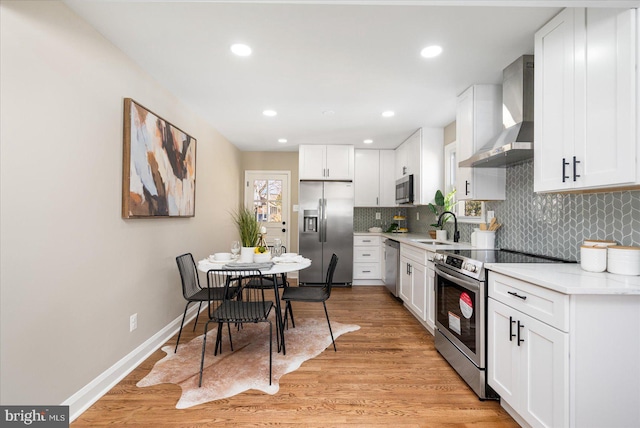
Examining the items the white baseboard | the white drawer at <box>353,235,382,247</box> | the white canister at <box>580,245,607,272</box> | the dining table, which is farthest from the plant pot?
the white drawer at <box>353,235,382,247</box>

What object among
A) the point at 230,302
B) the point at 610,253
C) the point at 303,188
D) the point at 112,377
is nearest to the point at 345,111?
the point at 303,188

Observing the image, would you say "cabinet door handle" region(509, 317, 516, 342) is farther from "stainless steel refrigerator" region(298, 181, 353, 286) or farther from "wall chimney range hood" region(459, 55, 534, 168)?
"stainless steel refrigerator" region(298, 181, 353, 286)

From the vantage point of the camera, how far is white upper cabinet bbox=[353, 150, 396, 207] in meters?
5.47

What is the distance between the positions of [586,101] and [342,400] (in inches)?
91.3

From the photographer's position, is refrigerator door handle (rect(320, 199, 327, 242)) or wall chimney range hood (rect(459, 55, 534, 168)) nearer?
wall chimney range hood (rect(459, 55, 534, 168))

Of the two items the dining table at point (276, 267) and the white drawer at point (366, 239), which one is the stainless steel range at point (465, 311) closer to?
the dining table at point (276, 267)

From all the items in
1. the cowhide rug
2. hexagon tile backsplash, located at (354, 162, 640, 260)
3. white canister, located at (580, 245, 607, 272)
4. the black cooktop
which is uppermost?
hexagon tile backsplash, located at (354, 162, 640, 260)

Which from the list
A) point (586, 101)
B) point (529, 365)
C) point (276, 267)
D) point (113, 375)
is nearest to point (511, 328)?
point (529, 365)

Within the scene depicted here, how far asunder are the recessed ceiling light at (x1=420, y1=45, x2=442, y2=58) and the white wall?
2.31 metres

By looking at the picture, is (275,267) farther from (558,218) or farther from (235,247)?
(558,218)

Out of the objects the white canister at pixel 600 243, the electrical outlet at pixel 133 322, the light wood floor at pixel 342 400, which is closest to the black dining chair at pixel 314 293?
the light wood floor at pixel 342 400

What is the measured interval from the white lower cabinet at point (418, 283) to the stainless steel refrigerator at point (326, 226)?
4.20ft

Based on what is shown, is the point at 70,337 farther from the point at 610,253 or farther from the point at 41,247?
the point at 610,253

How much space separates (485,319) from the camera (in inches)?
80.3
